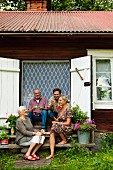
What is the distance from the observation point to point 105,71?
24.8 feet

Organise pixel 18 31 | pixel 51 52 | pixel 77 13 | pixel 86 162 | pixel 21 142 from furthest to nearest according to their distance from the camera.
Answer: pixel 77 13 → pixel 51 52 → pixel 18 31 → pixel 21 142 → pixel 86 162

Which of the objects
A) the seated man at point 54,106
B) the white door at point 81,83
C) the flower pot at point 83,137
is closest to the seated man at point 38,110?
the seated man at point 54,106

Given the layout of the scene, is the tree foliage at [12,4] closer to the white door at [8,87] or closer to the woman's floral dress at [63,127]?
the white door at [8,87]

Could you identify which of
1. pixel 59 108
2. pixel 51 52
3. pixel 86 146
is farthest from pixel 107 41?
pixel 86 146

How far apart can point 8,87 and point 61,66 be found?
163 centimetres

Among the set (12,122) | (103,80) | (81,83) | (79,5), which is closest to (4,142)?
(12,122)

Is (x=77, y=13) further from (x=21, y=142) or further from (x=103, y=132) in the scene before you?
(x=21, y=142)

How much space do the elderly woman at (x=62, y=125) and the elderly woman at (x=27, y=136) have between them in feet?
0.77

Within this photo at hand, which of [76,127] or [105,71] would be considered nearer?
[76,127]

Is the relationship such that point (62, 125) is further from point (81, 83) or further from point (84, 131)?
point (81, 83)

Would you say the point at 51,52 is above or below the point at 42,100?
above

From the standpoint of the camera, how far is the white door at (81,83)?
685cm

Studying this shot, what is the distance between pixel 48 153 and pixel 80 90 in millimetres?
1815

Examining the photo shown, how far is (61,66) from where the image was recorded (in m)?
7.95
